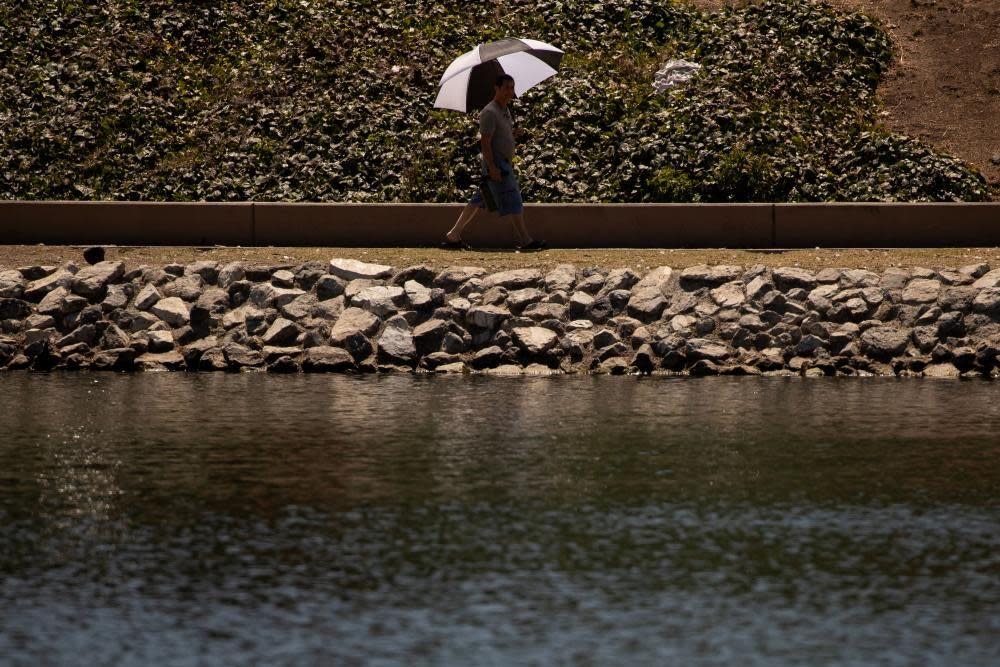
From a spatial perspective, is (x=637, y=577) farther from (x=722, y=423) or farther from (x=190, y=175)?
(x=190, y=175)

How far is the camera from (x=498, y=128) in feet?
54.8

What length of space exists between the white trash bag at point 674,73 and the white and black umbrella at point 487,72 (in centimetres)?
400

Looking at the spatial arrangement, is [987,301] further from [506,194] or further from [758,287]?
[506,194]

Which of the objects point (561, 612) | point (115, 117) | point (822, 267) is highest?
point (115, 117)

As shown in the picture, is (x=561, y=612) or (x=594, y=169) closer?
(x=561, y=612)

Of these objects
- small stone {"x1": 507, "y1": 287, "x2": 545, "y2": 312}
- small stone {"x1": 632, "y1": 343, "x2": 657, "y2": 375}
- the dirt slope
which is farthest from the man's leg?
the dirt slope

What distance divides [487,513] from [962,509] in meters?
2.60

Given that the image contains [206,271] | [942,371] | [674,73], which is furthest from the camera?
[674,73]

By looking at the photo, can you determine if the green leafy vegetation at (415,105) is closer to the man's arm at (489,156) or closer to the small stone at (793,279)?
the man's arm at (489,156)

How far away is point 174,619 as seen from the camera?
6.66 meters

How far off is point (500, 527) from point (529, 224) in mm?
9558

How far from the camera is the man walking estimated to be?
16.6m

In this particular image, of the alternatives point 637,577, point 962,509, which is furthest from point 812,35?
point 637,577

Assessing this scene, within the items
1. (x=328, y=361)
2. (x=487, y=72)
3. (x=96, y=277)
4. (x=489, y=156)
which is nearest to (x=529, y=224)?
(x=489, y=156)
